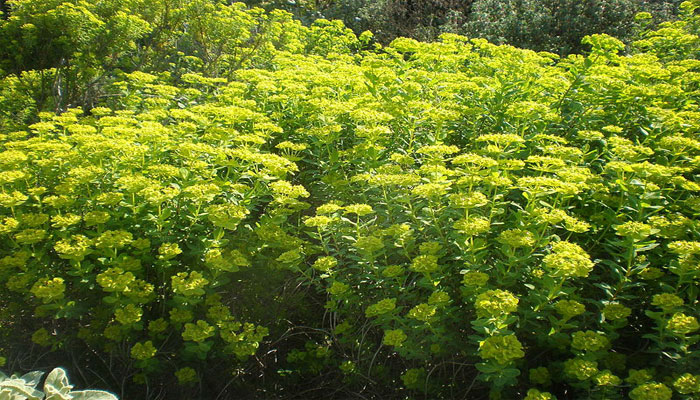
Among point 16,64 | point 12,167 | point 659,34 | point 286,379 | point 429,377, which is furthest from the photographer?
point 16,64

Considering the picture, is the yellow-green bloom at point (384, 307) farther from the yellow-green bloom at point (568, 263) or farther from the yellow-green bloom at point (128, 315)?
the yellow-green bloom at point (128, 315)

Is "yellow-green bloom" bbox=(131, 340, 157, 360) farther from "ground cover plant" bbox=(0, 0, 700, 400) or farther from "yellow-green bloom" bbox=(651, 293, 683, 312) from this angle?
"yellow-green bloom" bbox=(651, 293, 683, 312)

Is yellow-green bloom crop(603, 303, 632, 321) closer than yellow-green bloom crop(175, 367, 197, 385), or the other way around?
yellow-green bloom crop(603, 303, 632, 321)

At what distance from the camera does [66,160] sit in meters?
2.56

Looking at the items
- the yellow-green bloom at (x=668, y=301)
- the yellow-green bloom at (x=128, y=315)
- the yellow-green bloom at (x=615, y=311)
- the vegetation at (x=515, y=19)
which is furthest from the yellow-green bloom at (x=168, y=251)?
the vegetation at (x=515, y=19)

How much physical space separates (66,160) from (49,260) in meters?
0.52

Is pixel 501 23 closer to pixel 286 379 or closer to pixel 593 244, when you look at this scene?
pixel 593 244

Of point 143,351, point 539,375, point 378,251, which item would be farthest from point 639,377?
point 143,351

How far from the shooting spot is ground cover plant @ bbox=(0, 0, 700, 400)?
81.7 inches

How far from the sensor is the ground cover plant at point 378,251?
208 cm

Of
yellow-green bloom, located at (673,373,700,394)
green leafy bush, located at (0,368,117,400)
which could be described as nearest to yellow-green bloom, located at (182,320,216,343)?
green leafy bush, located at (0,368,117,400)

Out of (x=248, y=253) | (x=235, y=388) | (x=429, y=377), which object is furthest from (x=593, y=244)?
(x=235, y=388)

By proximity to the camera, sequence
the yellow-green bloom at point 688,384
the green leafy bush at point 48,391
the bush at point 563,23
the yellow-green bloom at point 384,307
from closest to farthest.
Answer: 1. the green leafy bush at point 48,391
2. the yellow-green bloom at point 688,384
3. the yellow-green bloom at point 384,307
4. the bush at point 563,23

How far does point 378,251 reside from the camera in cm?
244
